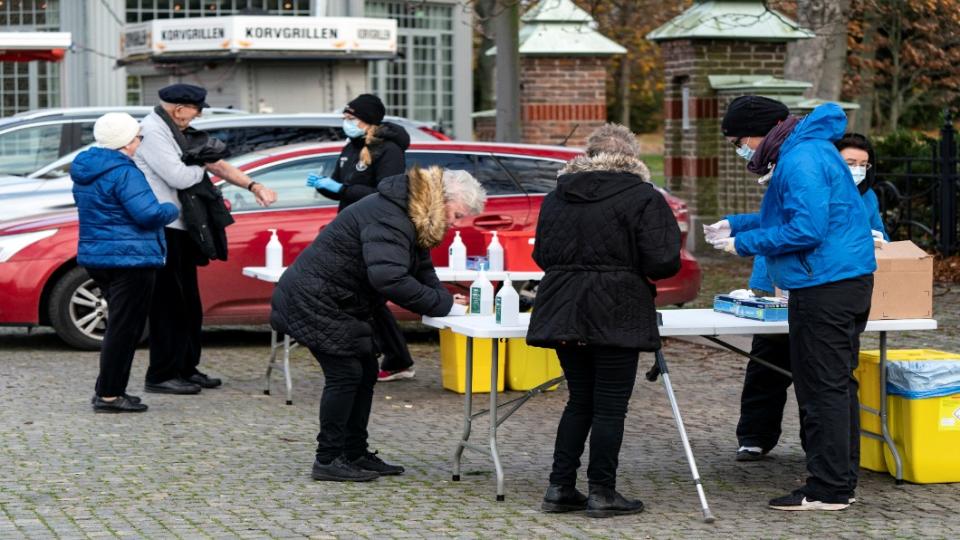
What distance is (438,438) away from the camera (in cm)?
900

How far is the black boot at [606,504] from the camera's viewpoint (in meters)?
7.08

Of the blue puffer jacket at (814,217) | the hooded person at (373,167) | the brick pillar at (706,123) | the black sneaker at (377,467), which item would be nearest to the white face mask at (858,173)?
the blue puffer jacket at (814,217)

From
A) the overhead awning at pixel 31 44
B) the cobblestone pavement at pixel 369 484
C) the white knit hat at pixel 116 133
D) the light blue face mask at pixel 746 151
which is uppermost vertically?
the overhead awning at pixel 31 44

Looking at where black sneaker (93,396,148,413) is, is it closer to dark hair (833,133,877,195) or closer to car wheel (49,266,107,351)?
car wheel (49,266,107,351)

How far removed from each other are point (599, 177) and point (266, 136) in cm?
897

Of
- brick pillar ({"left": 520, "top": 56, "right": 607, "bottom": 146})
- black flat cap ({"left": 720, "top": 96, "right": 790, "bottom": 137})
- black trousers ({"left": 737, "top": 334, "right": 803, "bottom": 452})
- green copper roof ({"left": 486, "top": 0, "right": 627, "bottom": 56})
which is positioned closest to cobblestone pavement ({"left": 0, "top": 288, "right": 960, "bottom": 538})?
black trousers ({"left": 737, "top": 334, "right": 803, "bottom": 452})

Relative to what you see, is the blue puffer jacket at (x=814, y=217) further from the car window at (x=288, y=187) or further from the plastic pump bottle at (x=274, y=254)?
the car window at (x=288, y=187)

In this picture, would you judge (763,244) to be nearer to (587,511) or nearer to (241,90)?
(587,511)

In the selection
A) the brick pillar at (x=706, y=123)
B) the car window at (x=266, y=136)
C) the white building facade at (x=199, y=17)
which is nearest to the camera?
the car window at (x=266, y=136)

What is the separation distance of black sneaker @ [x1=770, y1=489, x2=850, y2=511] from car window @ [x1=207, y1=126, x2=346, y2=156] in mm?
9027

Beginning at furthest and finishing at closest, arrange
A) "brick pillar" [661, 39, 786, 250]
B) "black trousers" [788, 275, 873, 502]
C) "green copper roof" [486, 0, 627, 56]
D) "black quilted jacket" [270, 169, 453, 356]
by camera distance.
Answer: "green copper roof" [486, 0, 627, 56], "brick pillar" [661, 39, 786, 250], "black quilted jacket" [270, 169, 453, 356], "black trousers" [788, 275, 873, 502]

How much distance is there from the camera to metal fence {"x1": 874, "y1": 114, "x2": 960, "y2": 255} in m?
17.6

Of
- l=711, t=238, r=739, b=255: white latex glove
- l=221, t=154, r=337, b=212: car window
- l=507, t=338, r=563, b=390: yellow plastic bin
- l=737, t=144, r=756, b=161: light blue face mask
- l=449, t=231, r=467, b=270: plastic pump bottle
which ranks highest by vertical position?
l=737, t=144, r=756, b=161: light blue face mask

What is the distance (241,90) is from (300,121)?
4.58m
